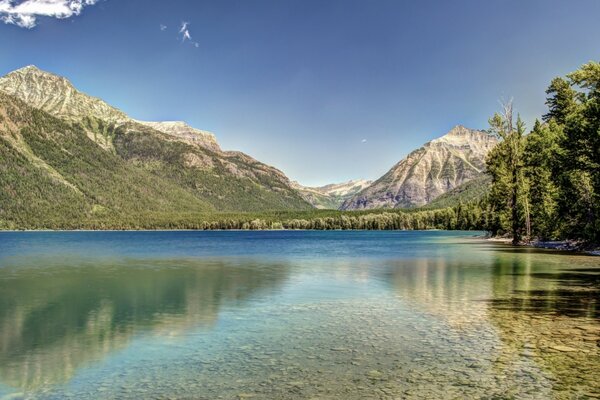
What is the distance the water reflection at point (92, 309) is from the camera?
1864cm

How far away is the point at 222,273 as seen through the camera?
54281 mm

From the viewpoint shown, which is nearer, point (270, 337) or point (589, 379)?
point (589, 379)

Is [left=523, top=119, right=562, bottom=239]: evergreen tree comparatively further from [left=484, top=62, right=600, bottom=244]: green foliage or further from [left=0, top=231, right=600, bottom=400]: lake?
[left=0, top=231, right=600, bottom=400]: lake

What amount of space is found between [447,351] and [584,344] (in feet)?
19.4

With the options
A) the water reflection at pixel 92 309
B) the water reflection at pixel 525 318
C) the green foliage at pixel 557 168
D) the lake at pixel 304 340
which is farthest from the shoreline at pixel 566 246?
the water reflection at pixel 92 309

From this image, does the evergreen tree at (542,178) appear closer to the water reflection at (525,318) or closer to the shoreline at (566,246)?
the shoreline at (566,246)

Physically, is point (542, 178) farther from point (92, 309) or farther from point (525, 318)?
point (92, 309)

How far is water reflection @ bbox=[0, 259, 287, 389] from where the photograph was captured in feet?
61.2

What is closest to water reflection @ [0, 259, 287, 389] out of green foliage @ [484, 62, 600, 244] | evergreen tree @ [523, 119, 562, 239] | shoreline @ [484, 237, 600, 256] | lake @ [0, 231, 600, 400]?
lake @ [0, 231, 600, 400]

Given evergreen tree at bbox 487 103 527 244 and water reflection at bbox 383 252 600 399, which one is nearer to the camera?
water reflection at bbox 383 252 600 399

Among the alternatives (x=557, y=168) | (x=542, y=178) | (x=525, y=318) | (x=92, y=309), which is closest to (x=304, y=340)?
(x=525, y=318)

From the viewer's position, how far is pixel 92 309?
30.2 metres

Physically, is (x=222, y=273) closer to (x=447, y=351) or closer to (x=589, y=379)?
(x=447, y=351)

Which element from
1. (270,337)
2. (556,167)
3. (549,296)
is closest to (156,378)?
(270,337)
